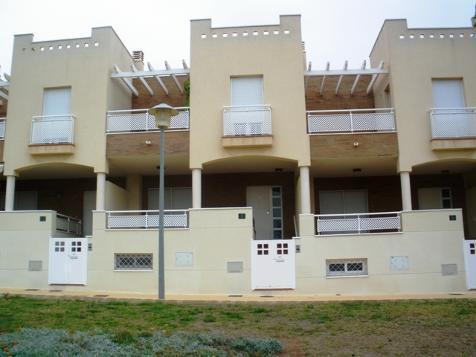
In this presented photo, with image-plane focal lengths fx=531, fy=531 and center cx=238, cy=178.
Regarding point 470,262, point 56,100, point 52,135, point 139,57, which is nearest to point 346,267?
point 470,262

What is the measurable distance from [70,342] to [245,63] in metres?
12.9

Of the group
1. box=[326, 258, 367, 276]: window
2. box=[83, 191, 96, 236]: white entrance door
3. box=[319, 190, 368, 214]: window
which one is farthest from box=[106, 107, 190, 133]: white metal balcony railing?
box=[326, 258, 367, 276]: window

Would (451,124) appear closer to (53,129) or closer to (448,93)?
(448,93)

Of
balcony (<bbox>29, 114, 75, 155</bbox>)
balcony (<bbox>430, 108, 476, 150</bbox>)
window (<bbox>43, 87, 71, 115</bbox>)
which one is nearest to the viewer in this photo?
balcony (<bbox>430, 108, 476, 150</bbox>)

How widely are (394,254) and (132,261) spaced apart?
27.6 ft

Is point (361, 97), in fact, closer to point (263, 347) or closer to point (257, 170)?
point (257, 170)

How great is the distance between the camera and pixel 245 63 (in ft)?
60.5

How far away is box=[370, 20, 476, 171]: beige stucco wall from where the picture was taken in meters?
17.9

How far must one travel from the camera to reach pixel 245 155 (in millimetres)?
17906

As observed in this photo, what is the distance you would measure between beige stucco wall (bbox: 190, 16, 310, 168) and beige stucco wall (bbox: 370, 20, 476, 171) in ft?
10.6

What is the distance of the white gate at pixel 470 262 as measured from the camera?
53.9ft

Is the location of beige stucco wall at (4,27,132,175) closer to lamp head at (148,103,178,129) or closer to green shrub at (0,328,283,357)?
lamp head at (148,103,178,129)

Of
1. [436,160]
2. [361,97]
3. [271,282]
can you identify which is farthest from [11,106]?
[436,160]

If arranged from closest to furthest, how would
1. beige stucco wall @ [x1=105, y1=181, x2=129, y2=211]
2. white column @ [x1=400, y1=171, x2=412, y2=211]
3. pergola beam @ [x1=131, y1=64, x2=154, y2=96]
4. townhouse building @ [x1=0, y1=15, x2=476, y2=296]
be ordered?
townhouse building @ [x1=0, y1=15, x2=476, y2=296]
white column @ [x1=400, y1=171, x2=412, y2=211]
beige stucco wall @ [x1=105, y1=181, x2=129, y2=211]
pergola beam @ [x1=131, y1=64, x2=154, y2=96]
